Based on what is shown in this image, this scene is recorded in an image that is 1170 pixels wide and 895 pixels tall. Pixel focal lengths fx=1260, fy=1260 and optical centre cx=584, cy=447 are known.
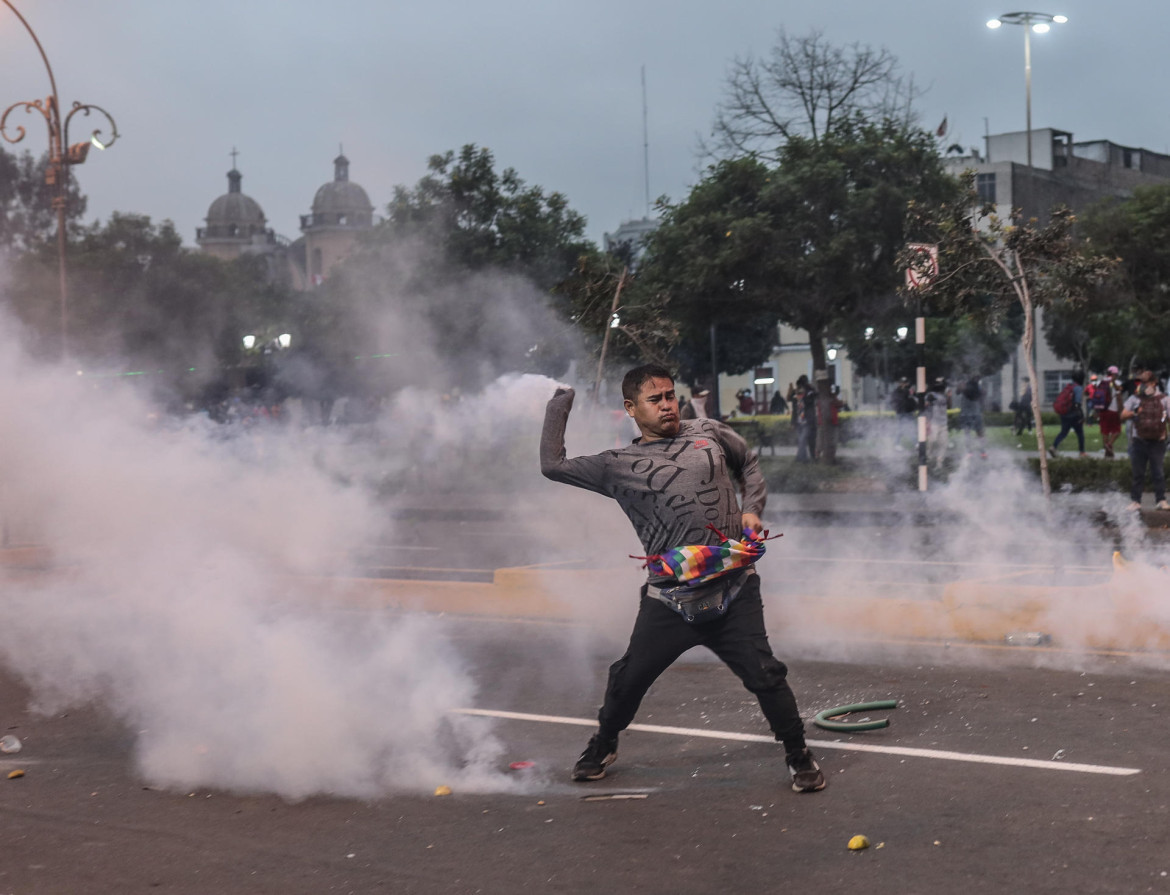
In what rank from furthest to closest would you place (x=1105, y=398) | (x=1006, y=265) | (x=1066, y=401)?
(x=1066, y=401) < (x=1105, y=398) < (x=1006, y=265)

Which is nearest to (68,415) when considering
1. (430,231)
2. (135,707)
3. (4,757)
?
(135,707)

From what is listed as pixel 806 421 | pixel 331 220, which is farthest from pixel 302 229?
pixel 806 421

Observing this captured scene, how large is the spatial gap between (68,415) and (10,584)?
3.31 meters

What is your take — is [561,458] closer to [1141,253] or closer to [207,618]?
[207,618]

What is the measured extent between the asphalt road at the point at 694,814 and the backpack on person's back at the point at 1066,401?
1516 cm

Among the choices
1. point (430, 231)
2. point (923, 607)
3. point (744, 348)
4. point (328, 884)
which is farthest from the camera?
point (744, 348)

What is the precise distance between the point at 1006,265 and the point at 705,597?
11.3 meters

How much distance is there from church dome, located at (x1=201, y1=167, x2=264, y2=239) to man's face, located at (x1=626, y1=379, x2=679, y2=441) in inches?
4950

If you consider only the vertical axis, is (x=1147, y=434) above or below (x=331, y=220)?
below

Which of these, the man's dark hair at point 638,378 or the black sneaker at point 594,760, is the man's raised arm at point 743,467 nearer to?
the man's dark hair at point 638,378

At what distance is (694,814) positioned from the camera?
14.9 ft

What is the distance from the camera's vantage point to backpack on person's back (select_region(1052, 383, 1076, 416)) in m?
20.6

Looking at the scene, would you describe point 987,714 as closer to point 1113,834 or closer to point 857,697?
point 857,697

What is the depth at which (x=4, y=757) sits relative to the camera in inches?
226
